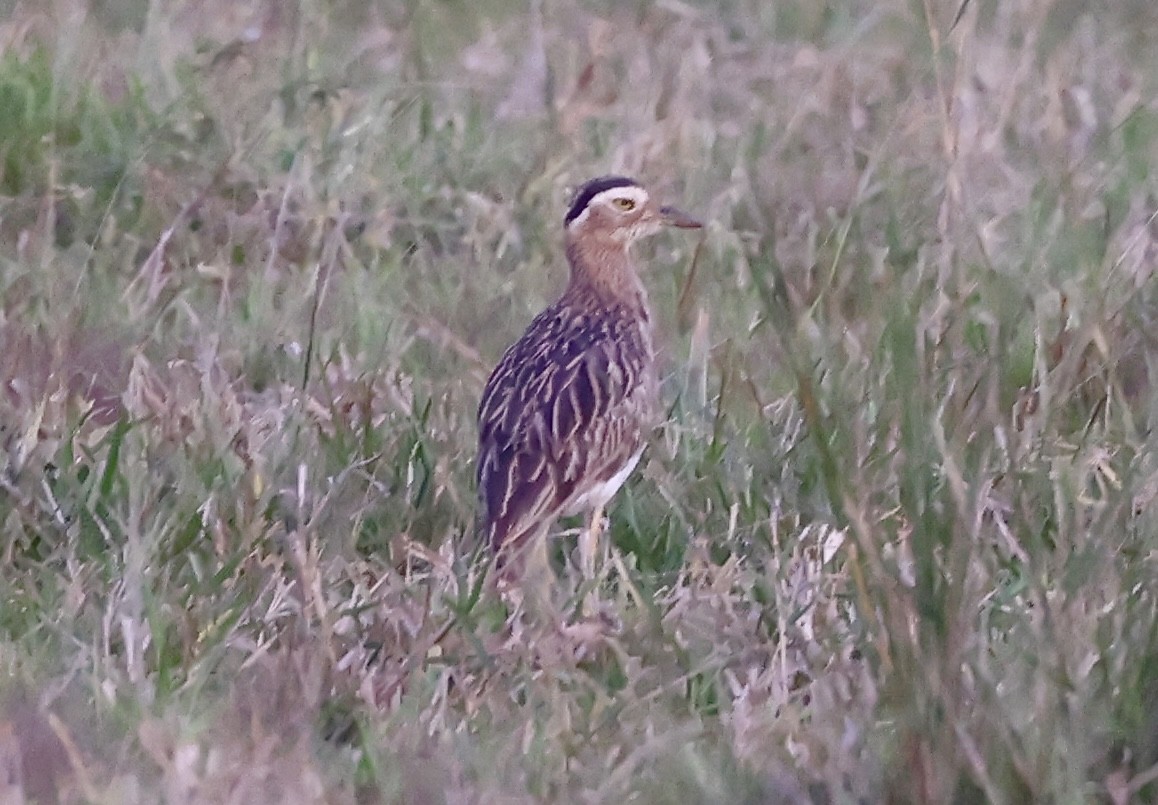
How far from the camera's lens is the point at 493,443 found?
5098 millimetres

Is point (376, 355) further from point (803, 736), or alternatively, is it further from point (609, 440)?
point (803, 736)

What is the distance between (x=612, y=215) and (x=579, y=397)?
36.9 inches

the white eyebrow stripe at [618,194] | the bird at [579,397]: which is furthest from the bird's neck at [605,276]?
the white eyebrow stripe at [618,194]

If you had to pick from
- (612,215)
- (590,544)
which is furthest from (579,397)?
(612,215)

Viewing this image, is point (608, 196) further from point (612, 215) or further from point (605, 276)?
point (605, 276)

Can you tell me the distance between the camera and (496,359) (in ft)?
20.1

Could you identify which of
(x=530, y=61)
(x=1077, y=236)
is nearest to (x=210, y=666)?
(x=1077, y=236)

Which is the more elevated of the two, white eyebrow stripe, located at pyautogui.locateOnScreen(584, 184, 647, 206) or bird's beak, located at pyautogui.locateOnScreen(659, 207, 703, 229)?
white eyebrow stripe, located at pyautogui.locateOnScreen(584, 184, 647, 206)

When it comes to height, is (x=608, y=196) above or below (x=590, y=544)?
above

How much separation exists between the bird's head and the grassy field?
216 mm

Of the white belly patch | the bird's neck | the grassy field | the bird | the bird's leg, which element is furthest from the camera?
the bird's neck

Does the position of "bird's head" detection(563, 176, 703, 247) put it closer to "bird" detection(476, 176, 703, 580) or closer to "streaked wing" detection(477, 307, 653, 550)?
"bird" detection(476, 176, 703, 580)

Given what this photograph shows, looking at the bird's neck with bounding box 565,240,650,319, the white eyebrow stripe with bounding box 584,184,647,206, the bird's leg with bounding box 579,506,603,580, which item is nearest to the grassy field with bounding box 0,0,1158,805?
the bird's leg with bounding box 579,506,603,580

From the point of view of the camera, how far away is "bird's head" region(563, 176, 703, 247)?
6.10 m
